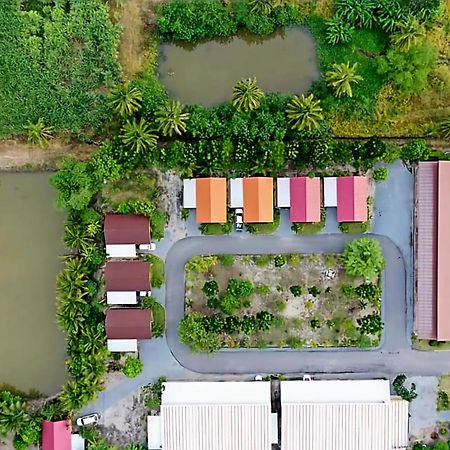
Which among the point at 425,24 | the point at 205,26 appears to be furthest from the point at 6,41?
the point at 425,24

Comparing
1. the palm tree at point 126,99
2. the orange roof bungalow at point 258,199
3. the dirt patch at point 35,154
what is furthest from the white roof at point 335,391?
the dirt patch at point 35,154

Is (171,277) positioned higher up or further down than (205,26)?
further down

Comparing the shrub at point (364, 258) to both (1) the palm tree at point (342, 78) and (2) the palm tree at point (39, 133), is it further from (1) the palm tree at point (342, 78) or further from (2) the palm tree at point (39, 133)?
(2) the palm tree at point (39, 133)

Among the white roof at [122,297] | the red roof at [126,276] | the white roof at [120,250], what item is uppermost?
the white roof at [120,250]

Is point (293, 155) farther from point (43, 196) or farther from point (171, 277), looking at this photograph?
point (43, 196)

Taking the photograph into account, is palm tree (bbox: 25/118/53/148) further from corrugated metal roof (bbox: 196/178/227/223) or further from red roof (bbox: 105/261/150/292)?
corrugated metal roof (bbox: 196/178/227/223)

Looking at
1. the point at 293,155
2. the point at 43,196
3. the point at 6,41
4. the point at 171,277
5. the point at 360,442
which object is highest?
the point at 6,41

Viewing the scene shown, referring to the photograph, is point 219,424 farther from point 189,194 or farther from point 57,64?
point 57,64
